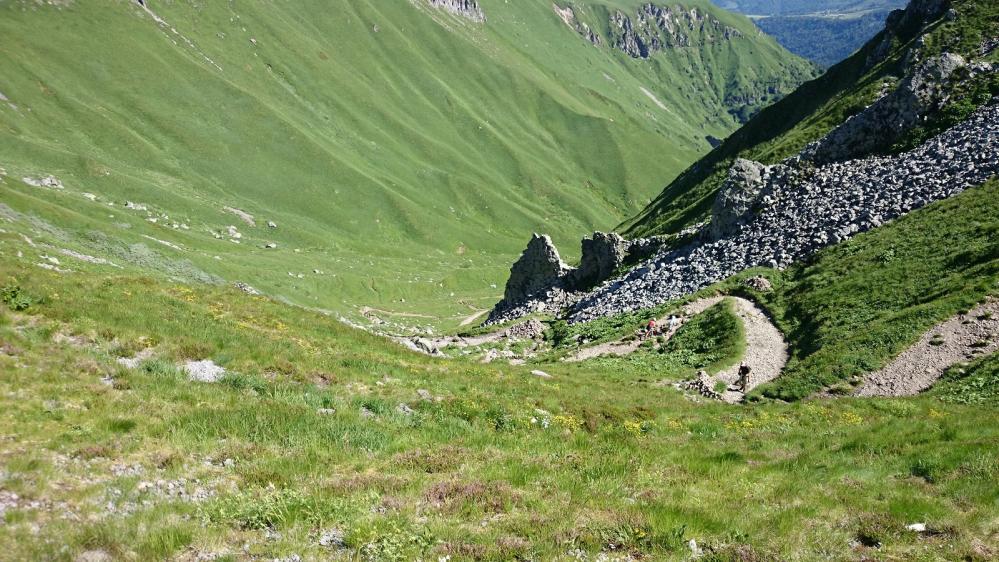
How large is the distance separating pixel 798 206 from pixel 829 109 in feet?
128

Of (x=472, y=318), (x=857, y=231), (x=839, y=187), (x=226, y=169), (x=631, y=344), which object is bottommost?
(x=472, y=318)

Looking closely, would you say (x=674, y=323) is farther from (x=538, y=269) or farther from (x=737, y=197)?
(x=538, y=269)

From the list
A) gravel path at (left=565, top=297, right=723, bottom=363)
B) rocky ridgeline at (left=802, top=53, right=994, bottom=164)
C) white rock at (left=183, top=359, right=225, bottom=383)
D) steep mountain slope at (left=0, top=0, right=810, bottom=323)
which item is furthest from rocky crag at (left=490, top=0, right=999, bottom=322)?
steep mountain slope at (left=0, top=0, right=810, bottom=323)

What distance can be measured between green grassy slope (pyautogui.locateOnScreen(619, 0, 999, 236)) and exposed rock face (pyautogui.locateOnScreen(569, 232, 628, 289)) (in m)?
13.3

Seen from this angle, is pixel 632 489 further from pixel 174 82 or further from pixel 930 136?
pixel 174 82

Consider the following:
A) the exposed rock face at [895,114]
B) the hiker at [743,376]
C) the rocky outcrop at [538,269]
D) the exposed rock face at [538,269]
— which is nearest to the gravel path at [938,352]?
the hiker at [743,376]

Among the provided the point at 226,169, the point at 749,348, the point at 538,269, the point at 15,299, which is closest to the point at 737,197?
the point at 749,348

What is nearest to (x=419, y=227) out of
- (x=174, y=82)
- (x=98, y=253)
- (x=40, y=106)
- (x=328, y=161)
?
(x=328, y=161)

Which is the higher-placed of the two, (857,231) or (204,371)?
(857,231)

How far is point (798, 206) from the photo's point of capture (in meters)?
56.6

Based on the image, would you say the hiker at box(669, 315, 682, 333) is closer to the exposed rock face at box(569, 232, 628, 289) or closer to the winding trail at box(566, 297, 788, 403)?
the winding trail at box(566, 297, 788, 403)

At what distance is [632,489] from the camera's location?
12.0 metres

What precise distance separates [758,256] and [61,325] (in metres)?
53.4

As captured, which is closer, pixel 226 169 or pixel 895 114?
pixel 895 114
